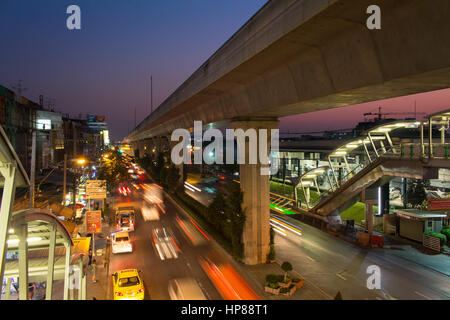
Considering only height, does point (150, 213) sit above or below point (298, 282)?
below

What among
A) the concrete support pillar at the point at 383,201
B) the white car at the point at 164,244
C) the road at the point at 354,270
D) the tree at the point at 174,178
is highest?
the tree at the point at 174,178

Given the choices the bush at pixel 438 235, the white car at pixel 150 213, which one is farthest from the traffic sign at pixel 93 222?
the bush at pixel 438 235

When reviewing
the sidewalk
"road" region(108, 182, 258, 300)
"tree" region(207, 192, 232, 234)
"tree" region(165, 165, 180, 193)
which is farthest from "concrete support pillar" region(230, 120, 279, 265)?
"tree" region(165, 165, 180, 193)

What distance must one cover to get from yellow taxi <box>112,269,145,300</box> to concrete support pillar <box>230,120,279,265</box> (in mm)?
5397

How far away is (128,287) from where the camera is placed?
12.2 m

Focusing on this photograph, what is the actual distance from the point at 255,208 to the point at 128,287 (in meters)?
6.73

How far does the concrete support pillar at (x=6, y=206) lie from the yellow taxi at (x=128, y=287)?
8.81m

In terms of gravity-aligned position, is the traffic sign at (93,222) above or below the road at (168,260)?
above

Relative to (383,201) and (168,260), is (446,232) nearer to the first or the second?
(383,201)

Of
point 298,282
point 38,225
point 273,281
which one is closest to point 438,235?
point 298,282

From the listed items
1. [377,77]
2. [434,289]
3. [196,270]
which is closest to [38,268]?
[196,270]

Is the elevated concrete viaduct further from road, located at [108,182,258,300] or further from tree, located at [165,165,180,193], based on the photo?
tree, located at [165,165,180,193]

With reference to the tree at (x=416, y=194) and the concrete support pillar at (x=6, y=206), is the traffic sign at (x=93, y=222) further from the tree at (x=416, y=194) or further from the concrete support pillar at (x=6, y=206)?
the tree at (x=416, y=194)

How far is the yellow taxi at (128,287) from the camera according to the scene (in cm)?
1195
